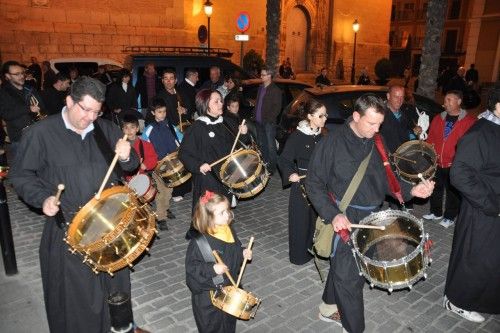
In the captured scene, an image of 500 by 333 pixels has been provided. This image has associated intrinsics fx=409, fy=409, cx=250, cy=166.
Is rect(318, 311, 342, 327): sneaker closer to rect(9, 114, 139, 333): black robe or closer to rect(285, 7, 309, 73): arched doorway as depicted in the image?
rect(9, 114, 139, 333): black robe

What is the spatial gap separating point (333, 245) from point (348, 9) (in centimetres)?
2891

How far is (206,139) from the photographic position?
5.58 meters

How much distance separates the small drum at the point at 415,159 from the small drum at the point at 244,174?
1.97 metres

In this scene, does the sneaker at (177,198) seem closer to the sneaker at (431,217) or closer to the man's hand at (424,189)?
the sneaker at (431,217)

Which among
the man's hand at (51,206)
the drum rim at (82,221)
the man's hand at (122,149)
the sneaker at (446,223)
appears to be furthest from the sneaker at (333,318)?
the sneaker at (446,223)

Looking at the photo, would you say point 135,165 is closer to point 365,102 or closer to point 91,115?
point 91,115

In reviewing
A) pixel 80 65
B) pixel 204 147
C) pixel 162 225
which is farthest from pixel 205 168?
pixel 80 65

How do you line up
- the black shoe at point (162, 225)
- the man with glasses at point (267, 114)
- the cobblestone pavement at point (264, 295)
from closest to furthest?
1. the cobblestone pavement at point (264, 295)
2. the black shoe at point (162, 225)
3. the man with glasses at point (267, 114)

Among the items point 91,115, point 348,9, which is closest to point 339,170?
point 91,115

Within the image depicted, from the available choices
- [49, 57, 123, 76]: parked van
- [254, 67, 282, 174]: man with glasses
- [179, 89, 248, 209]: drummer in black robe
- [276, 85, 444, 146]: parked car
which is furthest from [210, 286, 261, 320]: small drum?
[49, 57, 123, 76]: parked van

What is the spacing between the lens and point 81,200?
3.33 metres

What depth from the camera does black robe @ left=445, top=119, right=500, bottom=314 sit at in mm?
3893

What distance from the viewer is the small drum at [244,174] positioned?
536 cm

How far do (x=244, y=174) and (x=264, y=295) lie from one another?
1561 mm
